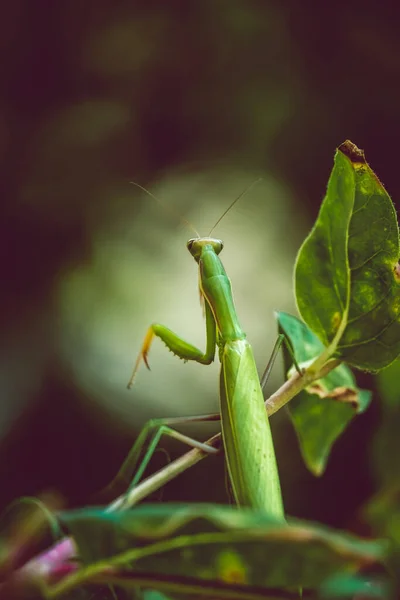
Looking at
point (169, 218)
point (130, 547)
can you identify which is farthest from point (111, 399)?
point (130, 547)

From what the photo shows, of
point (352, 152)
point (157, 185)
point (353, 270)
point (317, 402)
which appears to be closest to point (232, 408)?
point (317, 402)

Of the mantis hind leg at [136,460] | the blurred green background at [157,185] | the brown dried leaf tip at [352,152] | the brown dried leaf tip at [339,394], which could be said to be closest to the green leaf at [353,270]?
the brown dried leaf tip at [352,152]

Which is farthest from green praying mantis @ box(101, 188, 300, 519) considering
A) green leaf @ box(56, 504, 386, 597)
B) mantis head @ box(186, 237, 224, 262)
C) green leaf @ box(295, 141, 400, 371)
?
green leaf @ box(56, 504, 386, 597)

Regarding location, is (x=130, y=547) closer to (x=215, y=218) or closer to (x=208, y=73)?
(x=215, y=218)

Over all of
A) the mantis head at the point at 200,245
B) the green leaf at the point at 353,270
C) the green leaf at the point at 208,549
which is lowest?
the green leaf at the point at 208,549

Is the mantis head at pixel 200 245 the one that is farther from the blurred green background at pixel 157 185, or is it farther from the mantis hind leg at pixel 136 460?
the blurred green background at pixel 157 185

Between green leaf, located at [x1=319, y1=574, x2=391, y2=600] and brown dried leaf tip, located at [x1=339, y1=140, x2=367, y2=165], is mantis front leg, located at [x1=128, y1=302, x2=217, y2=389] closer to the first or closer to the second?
brown dried leaf tip, located at [x1=339, y1=140, x2=367, y2=165]
